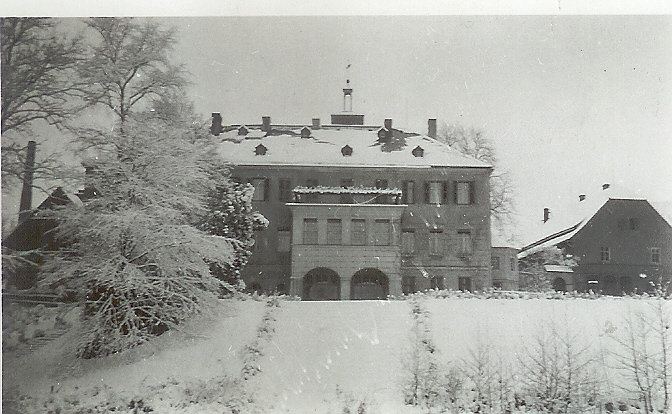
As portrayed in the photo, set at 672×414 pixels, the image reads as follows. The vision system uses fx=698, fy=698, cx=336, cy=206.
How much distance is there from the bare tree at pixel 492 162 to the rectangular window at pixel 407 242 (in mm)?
807

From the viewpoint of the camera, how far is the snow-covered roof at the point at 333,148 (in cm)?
689

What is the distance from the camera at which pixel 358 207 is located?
6812 mm

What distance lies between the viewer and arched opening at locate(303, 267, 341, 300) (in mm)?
6688

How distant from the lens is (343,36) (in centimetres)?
675

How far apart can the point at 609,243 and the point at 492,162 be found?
1345 millimetres

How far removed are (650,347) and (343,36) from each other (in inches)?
163

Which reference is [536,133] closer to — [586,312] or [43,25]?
[586,312]

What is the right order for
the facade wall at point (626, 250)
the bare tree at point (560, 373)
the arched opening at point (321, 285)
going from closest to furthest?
the bare tree at point (560, 373) → the facade wall at point (626, 250) → the arched opening at point (321, 285)

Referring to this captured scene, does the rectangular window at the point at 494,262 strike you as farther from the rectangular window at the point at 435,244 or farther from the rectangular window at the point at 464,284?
the rectangular window at the point at 435,244

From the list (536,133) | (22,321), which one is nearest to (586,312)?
(536,133)

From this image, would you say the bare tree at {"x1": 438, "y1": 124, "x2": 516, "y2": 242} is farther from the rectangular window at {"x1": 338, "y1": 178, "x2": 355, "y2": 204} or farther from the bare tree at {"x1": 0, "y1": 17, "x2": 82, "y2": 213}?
the bare tree at {"x1": 0, "y1": 17, "x2": 82, "y2": 213}

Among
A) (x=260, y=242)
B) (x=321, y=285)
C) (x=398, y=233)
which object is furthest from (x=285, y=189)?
(x=398, y=233)

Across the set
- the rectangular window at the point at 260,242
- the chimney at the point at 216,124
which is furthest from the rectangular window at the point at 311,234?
the chimney at the point at 216,124

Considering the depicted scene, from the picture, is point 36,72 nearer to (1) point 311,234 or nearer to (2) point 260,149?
(2) point 260,149
